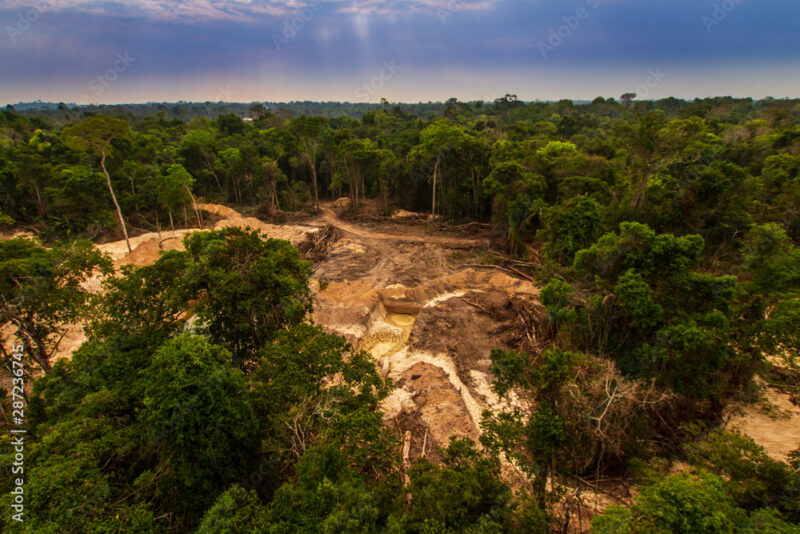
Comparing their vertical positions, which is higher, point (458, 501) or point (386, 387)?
point (458, 501)

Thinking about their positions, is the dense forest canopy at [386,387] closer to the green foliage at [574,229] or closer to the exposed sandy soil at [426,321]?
the green foliage at [574,229]

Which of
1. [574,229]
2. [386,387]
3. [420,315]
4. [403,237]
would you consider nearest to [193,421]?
[386,387]

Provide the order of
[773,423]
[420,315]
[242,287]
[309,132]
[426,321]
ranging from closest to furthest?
[242,287] < [773,423] < [426,321] < [420,315] < [309,132]

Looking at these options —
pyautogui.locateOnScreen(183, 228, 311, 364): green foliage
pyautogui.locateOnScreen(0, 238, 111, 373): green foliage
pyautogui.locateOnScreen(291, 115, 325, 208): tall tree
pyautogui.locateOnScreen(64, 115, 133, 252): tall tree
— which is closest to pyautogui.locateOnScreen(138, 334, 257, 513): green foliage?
pyautogui.locateOnScreen(183, 228, 311, 364): green foliage

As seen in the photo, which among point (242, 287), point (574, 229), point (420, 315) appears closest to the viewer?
point (242, 287)

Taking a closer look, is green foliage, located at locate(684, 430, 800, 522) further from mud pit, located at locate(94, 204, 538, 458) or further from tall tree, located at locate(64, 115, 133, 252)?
tall tree, located at locate(64, 115, 133, 252)

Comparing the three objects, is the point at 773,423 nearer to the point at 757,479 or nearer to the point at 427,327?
the point at 757,479

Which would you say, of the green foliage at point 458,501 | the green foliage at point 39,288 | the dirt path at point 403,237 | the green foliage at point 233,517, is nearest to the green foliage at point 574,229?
the dirt path at point 403,237

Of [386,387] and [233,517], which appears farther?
Result: [386,387]

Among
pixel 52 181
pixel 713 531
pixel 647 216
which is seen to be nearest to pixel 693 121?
pixel 647 216

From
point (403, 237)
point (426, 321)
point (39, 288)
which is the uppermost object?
point (39, 288)

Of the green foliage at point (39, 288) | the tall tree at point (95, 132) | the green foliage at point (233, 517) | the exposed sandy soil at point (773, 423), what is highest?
the tall tree at point (95, 132)

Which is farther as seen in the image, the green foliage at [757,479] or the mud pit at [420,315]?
the mud pit at [420,315]
